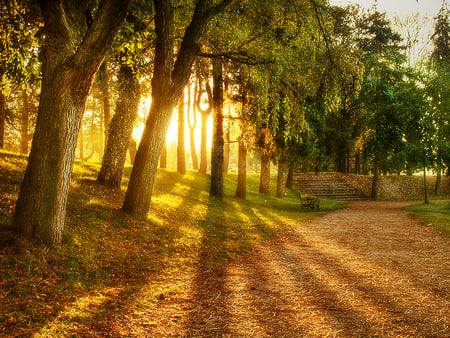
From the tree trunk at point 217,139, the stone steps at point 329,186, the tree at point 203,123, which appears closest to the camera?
the tree trunk at point 217,139

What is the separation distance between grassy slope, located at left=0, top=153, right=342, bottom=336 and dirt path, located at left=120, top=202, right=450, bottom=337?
0.62m

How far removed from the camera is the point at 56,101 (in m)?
5.18

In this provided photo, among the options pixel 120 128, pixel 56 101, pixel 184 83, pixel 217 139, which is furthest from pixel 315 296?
pixel 217 139

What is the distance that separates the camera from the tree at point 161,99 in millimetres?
8234

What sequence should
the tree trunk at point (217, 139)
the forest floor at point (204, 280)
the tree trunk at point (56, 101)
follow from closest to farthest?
the forest floor at point (204, 280)
the tree trunk at point (56, 101)
the tree trunk at point (217, 139)

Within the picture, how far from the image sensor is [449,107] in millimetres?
18188

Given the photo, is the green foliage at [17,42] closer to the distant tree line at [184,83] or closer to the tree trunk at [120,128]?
the distant tree line at [184,83]

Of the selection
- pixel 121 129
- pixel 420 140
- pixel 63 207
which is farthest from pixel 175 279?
A: pixel 420 140

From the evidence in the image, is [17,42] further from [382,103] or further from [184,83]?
[382,103]

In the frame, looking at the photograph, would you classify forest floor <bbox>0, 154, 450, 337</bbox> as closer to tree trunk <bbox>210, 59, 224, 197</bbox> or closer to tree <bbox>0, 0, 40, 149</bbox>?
tree <bbox>0, 0, 40, 149</bbox>

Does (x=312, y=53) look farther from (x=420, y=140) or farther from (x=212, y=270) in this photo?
(x=420, y=140)

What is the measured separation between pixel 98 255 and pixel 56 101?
2932mm

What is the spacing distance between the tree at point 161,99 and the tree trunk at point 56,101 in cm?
284

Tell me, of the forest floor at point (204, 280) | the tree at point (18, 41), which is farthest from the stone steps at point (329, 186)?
the tree at point (18, 41)
